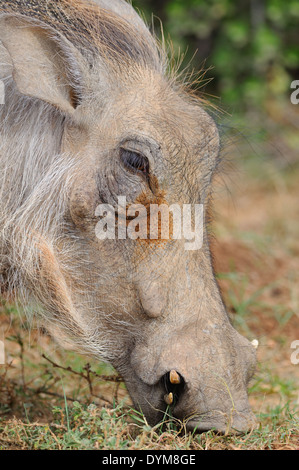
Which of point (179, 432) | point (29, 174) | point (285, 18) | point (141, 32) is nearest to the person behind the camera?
point (179, 432)

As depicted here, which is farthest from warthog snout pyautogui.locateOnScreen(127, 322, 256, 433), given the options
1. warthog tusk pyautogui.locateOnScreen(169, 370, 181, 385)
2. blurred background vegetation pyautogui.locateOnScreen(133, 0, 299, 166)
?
blurred background vegetation pyautogui.locateOnScreen(133, 0, 299, 166)

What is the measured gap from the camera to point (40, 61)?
2941 mm

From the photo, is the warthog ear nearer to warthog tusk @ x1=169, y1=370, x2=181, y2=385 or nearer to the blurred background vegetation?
warthog tusk @ x1=169, y1=370, x2=181, y2=385

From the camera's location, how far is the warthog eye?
9.22 ft

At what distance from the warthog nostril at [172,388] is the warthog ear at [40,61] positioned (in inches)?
44.8

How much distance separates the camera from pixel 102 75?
9.72ft

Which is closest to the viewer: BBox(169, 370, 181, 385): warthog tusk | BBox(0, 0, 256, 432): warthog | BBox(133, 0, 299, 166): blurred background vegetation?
BBox(169, 370, 181, 385): warthog tusk

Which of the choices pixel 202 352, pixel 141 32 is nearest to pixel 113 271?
pixel 202 352

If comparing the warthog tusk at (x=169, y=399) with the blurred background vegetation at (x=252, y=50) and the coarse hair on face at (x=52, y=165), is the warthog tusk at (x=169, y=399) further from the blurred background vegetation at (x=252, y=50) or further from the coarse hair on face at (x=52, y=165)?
the blurred background vegetation at (x=252, y=50)

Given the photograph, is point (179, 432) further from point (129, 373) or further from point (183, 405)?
point (129, 373)

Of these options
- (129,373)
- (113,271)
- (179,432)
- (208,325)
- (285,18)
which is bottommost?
(179,432)

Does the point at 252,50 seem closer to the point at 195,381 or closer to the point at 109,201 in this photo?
the point at 109,201

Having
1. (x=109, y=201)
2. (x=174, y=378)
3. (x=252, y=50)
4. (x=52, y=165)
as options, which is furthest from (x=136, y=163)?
(x=252, y=50)

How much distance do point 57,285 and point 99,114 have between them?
0.71 metres
